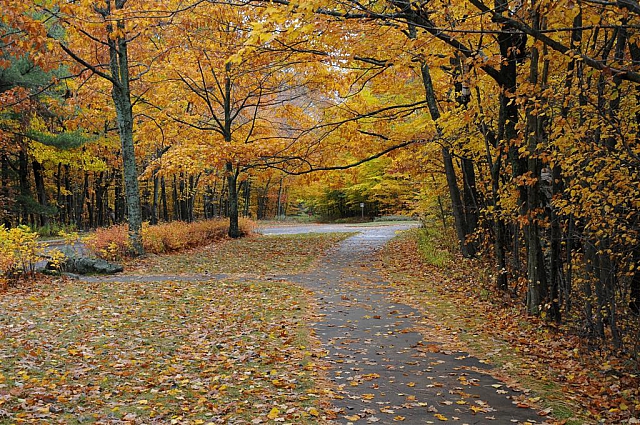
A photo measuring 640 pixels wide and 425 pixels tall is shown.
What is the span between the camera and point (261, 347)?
23.3ft

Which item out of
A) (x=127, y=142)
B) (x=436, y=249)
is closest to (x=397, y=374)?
(x=436, y=249)

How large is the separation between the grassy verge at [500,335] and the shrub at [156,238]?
29.2ft

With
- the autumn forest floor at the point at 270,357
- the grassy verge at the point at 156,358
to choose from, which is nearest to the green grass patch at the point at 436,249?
the autumn forest floor at the point at 270,357

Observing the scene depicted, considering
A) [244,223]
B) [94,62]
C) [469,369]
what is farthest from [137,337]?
[244,223]

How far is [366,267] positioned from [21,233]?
9373 mm

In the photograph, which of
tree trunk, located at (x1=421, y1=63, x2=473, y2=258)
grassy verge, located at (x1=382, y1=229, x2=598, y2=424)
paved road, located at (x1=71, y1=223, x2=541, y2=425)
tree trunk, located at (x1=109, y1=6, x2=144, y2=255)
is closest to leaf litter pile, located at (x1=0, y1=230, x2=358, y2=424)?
paved road, located at (x1=71, y1=223, x2=541, y2=425)

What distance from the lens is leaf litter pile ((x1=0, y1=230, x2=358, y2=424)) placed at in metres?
4.96

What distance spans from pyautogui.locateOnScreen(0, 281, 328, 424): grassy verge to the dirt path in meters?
0.43

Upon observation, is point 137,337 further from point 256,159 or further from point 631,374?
point 256,159

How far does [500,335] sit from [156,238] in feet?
44.5

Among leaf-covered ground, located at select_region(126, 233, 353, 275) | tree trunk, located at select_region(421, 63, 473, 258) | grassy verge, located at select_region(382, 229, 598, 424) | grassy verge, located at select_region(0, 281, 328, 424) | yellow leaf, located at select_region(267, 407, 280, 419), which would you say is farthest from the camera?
leaf-covered ground, located at select_region(126, 233, 353, 275)

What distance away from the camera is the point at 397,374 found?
6.02m

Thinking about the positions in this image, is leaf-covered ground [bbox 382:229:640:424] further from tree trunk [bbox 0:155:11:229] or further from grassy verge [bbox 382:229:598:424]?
tree trunk [bbox 0:155:11:229]

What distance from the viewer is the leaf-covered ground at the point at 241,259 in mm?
14359
